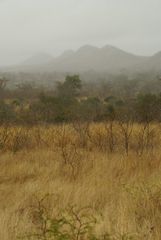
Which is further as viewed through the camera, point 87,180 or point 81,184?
point 87,180

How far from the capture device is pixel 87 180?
5.81m

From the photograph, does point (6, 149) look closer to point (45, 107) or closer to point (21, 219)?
point (21, 219)

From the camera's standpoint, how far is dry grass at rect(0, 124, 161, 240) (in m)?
3.99

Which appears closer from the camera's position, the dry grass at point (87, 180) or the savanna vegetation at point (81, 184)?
the savanna vegetation at point (81, 184)

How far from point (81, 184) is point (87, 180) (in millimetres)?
259

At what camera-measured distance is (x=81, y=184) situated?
5566mm

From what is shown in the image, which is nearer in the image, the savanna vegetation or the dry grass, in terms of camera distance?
the savanna vegetation

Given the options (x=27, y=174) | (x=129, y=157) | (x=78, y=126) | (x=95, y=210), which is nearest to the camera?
(x=95, y=210)

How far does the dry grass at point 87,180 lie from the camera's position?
3.99m

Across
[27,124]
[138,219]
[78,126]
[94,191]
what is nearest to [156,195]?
[138,219]

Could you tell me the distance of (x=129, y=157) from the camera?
7355mm

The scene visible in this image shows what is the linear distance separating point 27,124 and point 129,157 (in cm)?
467

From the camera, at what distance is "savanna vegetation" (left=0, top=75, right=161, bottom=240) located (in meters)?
3.76

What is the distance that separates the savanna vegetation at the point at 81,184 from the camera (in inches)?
148
